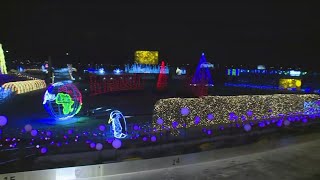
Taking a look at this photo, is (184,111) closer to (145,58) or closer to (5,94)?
(5,94)

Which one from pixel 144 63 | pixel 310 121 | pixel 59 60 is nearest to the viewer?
pixel 310 121

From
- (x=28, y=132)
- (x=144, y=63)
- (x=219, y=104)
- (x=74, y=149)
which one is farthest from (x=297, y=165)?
(x=144, y=63)

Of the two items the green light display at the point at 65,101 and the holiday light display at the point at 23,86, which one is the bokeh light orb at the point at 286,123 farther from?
the holiday light display at the point at 23,86

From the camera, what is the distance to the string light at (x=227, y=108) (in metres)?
9.97

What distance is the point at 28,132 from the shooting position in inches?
370

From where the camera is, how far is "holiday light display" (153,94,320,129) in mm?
9969

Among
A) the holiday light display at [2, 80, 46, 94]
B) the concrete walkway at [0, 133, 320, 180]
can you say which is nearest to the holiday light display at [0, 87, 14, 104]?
the holiday light display at [2, 80, 46, 94]

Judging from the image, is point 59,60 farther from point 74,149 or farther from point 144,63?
point 74,149

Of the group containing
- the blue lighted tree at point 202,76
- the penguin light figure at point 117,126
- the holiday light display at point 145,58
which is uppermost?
the holiday light display at point 145,58

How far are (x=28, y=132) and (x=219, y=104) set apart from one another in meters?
5.40

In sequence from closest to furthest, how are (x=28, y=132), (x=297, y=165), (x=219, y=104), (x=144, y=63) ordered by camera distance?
1. (x=297, y=165)
2. (x=28, y=132)
3. (x=219, y=104)
4. (x=144, y=63)

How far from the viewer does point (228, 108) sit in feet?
36.6

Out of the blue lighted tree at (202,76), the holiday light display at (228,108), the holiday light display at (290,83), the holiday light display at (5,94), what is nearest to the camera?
the holiday light display at (228,108)

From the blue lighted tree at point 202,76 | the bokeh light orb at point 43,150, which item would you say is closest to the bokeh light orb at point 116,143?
the bokeh light orb at point 43,150
